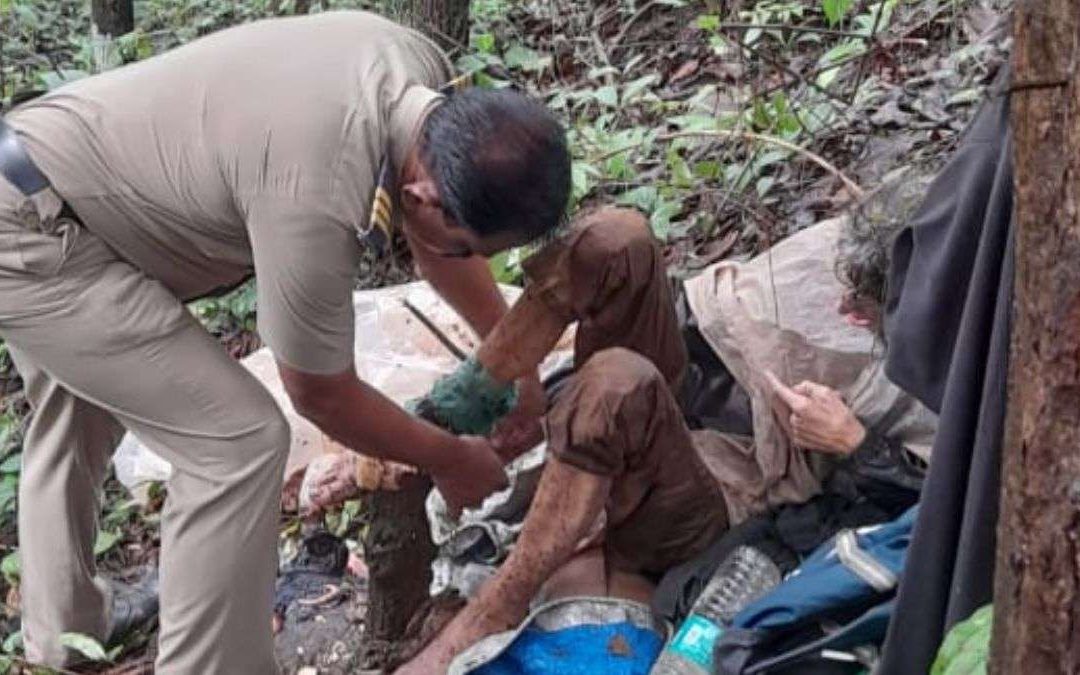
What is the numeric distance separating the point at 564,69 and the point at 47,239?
3.78 meters

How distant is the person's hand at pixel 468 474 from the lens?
3049 mm

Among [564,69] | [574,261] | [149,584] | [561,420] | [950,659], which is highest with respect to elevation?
[950,659]

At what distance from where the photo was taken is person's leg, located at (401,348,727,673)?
3.10 m

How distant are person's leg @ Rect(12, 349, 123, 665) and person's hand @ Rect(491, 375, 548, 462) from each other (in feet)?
2.96

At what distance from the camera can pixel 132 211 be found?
2.95 meters

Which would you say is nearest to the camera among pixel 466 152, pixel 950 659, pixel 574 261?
pixel 950 659

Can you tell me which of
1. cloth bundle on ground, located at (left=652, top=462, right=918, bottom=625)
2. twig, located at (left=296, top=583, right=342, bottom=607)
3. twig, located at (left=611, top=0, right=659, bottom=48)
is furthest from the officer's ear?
twig, located at (left=611, top=0, right=659, bottom=48)

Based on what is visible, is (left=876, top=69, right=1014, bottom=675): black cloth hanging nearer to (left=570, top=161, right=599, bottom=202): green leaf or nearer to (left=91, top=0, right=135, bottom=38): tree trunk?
(left=570, top=161, right=599, bottom=202): green leaf

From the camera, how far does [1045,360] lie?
46.0 inches

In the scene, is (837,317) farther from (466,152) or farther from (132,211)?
(132,211)

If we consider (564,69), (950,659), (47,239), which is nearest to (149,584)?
(47,239)

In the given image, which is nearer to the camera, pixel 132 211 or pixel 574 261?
pixel 132 211

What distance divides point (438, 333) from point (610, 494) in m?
0.73

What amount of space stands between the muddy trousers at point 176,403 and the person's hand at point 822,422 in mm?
1055
